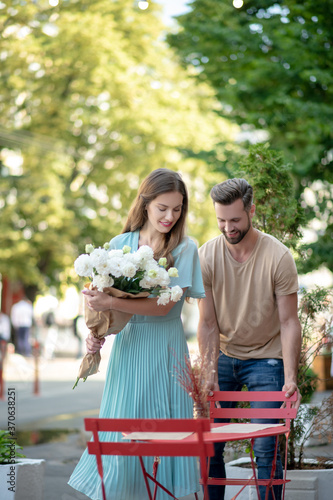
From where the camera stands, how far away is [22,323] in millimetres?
23203

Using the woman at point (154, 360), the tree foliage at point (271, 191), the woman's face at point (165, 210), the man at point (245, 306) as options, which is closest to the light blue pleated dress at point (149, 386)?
the woman at point (154, 360)

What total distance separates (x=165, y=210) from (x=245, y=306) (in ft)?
2.88

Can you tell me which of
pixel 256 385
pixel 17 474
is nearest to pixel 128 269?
pixel 256 385

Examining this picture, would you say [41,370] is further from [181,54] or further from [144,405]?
[144,405]

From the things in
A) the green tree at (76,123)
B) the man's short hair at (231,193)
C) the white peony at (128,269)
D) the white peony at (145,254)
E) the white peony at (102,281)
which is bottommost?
the green tree at (76,123)

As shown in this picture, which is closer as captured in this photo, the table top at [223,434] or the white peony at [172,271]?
the table top at [223,434]

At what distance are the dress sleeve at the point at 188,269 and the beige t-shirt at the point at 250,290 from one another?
0.55 meters

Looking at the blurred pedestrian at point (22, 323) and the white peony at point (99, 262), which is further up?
the white peony at point (99, 262)

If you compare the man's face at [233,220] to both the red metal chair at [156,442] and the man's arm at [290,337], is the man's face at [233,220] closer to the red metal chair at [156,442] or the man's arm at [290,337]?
the man's arm at [290,337]

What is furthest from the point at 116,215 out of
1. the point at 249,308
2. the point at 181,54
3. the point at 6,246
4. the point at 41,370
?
the point at 249,308

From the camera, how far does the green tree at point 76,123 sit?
2084cm

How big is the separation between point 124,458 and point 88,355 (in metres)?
0.52

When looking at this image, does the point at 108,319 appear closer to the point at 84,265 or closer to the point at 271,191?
the point at 84,265

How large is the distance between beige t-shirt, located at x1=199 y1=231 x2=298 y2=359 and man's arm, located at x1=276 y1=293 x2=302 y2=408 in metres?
0.06
